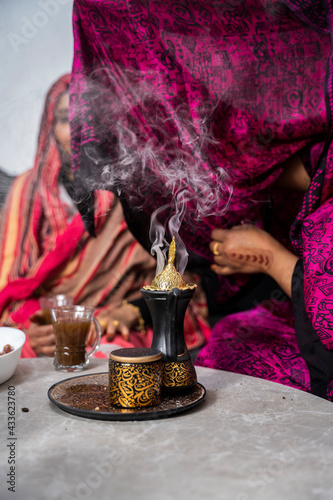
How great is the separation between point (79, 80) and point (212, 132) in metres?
0.59

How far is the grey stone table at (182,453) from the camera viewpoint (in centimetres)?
61

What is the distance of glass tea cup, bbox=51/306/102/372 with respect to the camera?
3.95 ft

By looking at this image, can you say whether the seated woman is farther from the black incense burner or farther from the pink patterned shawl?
the black incense burner

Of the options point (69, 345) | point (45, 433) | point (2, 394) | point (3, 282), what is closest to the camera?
point (45, 433)

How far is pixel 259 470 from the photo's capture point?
25.9 inches

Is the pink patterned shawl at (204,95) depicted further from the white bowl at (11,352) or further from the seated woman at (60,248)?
the white bowl at (11,352)

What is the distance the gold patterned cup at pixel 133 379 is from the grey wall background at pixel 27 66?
141 cm

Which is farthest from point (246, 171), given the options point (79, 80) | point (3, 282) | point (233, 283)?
point (3, 282)

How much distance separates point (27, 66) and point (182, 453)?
183cm

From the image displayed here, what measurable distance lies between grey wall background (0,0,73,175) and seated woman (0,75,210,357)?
53 millimetres

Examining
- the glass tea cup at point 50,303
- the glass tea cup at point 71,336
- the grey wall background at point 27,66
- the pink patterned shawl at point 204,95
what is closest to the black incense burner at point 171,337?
the glass tea cup at point 71,336

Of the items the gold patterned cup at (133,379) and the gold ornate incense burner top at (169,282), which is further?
the gold ornate incense burner top at (169,282)

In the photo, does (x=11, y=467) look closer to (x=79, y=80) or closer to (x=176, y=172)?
(x=176, y=172)

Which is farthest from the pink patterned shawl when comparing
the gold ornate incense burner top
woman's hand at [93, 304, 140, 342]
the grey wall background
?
the gold ornate incense burner top
